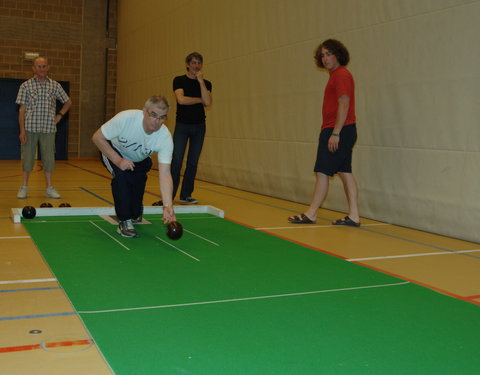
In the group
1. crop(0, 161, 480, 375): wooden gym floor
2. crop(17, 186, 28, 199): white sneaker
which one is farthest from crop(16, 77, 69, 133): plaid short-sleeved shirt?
crop(0, 161, 480, 375): wooden gym floor

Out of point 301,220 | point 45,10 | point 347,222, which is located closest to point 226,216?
point 301,220

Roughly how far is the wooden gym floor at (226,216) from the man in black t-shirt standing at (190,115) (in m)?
0.39

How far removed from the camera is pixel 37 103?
546 centimetres

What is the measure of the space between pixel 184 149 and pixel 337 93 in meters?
1.90

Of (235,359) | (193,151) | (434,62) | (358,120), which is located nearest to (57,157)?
(193,151)

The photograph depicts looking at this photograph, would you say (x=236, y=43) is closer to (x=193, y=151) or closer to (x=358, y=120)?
(x=193, y=151)

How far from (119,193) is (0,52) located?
8.70m

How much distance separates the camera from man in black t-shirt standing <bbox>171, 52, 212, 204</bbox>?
18.0 ft

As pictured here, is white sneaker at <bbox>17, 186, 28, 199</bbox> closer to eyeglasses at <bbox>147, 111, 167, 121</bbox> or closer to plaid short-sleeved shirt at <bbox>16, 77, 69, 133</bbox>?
plaid short-sleeved shirt at <bbox>16, 77, 69, 133</bbox>

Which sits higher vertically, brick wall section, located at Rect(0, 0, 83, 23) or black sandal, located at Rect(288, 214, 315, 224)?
brick wall section, located at Rect(0, 0, 83, 23)

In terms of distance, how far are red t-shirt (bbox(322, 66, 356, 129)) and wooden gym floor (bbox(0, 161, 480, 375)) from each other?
863 mm

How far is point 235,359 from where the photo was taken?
6.24 feet

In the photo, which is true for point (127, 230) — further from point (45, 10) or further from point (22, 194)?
point (45, 10)

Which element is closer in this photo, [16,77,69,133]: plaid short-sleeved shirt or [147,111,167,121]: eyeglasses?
[147,111,167,121]: eyeglasses
